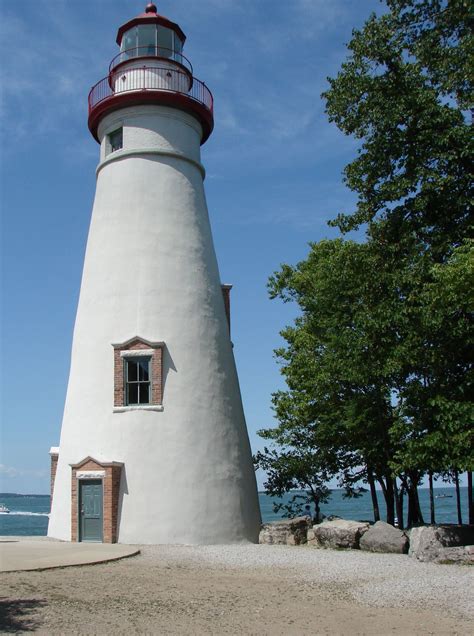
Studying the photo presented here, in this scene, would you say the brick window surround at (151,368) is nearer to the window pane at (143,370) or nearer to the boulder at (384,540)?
the window pane at (143,370)

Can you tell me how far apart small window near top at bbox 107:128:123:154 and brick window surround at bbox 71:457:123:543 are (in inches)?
385

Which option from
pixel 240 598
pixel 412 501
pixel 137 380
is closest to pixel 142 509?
pixel 137 380

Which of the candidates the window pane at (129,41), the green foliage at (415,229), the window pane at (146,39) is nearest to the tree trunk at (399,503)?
the green foliage at (415,229)

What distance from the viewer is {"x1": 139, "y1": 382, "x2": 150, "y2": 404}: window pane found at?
60.2 feet

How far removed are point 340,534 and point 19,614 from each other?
33.5ft

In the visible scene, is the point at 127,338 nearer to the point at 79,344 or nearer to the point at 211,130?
the point at 79,344

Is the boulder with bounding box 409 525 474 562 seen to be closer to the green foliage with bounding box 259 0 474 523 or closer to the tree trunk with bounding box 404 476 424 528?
the green foliage with bounding box 259 0 474 523

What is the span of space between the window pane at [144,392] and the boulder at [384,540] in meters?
6.84

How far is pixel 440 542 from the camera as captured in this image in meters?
15.2

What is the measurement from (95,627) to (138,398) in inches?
398

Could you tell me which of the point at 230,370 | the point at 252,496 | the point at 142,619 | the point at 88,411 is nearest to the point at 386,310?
the point at 230,370

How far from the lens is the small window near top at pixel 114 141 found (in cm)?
2083

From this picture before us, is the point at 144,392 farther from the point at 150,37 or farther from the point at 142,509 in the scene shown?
the point at 150,37

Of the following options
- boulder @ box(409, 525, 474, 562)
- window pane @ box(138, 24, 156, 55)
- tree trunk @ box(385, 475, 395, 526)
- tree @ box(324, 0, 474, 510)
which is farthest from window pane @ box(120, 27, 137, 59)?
tree trunk @ box(385, 475, 395, 526)
